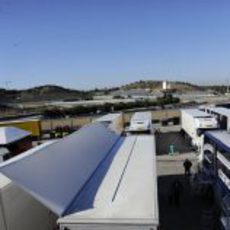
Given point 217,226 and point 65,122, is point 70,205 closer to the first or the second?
point 217,226

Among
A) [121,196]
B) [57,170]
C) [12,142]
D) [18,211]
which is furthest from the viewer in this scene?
[12,142]

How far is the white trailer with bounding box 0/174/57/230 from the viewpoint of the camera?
7.12 metres

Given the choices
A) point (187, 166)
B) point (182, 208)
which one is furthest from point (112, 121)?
point (182, 208)

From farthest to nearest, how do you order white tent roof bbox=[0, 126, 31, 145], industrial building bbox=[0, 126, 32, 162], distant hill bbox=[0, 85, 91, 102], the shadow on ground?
distant hill bbox=[0, 85, 91, 102]
white tent roof bbox=[0, 126, 31, 145]
industrial building bbox=[0, 126, 32, 162]
the shadow on ground

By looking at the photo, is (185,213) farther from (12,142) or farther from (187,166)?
(12,142)

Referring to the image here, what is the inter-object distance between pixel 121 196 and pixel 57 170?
4.85 ft

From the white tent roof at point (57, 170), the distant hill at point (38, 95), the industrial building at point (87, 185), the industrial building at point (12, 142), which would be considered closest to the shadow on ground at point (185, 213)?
the industrial building at point (87, 185)

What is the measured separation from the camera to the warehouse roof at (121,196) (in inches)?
268

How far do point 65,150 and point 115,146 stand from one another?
202 inches

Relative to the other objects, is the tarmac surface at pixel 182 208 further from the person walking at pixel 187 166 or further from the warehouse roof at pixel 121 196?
the warehouse roof at pixel 121 196

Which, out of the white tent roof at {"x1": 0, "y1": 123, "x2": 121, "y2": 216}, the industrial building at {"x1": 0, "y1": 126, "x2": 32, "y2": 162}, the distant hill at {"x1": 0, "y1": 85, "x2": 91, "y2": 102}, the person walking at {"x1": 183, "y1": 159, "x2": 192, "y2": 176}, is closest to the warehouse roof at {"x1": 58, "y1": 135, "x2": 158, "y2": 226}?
the white tent roof at {"x1": 0, "y1": 123, "x2": 121, "y2": 216}

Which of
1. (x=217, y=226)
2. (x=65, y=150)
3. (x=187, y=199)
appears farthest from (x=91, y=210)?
(x=187, y=199)

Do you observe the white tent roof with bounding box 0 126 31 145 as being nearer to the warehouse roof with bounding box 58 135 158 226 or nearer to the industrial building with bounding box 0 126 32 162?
the industrial building with bounding box 0 126 32 162

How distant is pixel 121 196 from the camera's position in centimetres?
804
